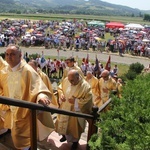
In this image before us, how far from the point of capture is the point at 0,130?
4.96m

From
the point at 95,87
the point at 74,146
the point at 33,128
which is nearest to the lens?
the point at 33,128

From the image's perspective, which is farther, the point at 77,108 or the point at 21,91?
the point at 77,108

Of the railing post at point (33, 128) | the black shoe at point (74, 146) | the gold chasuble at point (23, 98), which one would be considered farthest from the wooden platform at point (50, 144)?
the railing post at point (33, 128)

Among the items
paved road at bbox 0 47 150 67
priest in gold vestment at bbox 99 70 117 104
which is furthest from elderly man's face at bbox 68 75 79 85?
paved road at bbox 0 47 150 67

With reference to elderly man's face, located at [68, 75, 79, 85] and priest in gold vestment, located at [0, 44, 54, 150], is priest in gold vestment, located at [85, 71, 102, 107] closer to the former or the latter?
elderly man's face, located at [68, 75, 79, 85]

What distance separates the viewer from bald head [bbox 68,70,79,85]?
215 inches

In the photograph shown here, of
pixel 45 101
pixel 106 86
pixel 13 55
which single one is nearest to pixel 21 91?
pixel 13 55

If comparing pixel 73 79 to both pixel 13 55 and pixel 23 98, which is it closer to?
pixel 23 98

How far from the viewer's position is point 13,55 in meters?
4.36

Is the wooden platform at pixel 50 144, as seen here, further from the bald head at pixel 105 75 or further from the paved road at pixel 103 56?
the paved road at pixel 103 56

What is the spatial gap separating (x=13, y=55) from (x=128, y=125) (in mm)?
2101

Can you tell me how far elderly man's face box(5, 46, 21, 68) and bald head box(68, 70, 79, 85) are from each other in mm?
1297

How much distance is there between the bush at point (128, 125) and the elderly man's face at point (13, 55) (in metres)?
1.61

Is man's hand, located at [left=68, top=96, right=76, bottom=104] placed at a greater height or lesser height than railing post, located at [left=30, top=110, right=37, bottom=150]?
lesser
